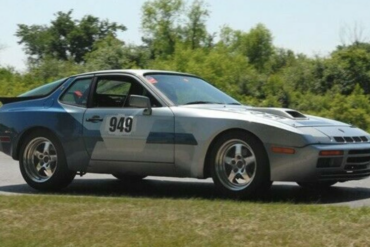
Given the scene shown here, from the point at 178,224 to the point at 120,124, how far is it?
3085mm

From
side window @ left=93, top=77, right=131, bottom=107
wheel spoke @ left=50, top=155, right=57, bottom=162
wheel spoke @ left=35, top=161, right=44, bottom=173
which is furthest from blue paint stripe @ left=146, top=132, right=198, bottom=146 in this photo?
wheel spoke @ left=35, top=161, right=44, bottom=173

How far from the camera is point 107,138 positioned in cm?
986

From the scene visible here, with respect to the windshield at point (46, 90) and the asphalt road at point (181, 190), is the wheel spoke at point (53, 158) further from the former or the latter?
the windshield at point (46, 90)

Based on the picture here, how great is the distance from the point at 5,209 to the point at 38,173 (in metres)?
2.74

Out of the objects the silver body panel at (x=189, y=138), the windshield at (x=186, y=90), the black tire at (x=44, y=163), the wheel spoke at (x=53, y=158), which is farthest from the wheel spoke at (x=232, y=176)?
the wheel spoke at (x=53, y=158)

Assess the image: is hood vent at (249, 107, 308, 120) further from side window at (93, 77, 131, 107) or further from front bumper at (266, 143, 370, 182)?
side window at (93, 77, 131, 107)

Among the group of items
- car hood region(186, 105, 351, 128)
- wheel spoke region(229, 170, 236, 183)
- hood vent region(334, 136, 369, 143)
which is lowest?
wheel spoke region(229, 170, 236, 183)

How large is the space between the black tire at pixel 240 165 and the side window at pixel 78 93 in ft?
6.41

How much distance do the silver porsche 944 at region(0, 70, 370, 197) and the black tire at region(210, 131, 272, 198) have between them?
1 cm

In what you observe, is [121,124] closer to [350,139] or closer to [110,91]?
[110,91]

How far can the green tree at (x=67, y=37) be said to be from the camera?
114 metres

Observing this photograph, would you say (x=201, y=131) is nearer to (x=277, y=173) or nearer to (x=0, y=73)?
(x=277, y=173)

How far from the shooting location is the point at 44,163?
1048 cm

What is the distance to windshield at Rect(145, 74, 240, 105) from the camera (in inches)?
388
